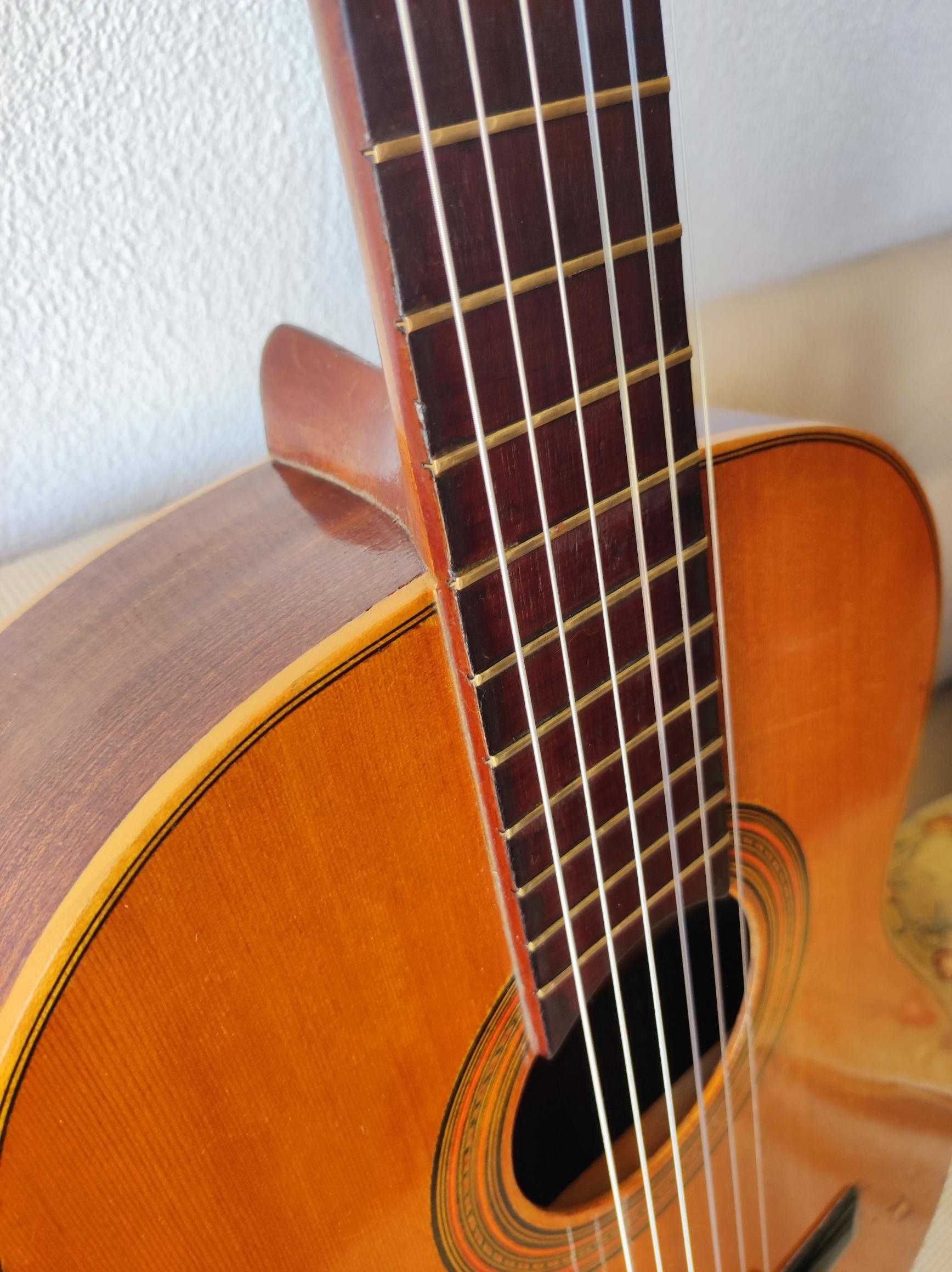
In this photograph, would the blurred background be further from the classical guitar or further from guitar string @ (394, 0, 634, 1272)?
guitar string @ (394, 0, 634, 1272)

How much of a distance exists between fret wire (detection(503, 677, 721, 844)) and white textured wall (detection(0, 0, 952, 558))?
0.36 m

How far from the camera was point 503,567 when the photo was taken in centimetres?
37

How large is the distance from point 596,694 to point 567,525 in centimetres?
8

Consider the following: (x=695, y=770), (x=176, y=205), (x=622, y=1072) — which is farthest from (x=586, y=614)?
(x=176, y=205)

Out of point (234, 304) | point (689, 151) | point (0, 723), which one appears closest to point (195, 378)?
point (234, 304)

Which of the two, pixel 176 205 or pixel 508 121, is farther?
pixel 176 205

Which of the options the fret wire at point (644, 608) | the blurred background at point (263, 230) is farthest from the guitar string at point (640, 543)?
the blurred background at point (263, 230)

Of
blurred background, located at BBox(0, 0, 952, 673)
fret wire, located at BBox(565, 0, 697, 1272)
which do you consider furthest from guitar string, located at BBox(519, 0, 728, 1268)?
blurred background, located at BBox(0, 0, 952, 673)

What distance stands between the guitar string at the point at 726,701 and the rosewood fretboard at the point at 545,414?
12 mm

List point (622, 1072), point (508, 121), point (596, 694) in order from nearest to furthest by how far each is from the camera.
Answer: point (508, 121), point (596, 694), point (622, 1072)

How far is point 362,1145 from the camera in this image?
0.43 metres

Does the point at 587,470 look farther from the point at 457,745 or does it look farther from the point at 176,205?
the point at 176,205

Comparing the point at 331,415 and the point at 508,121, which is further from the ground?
the point at 508,121

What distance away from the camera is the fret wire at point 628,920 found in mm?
453
